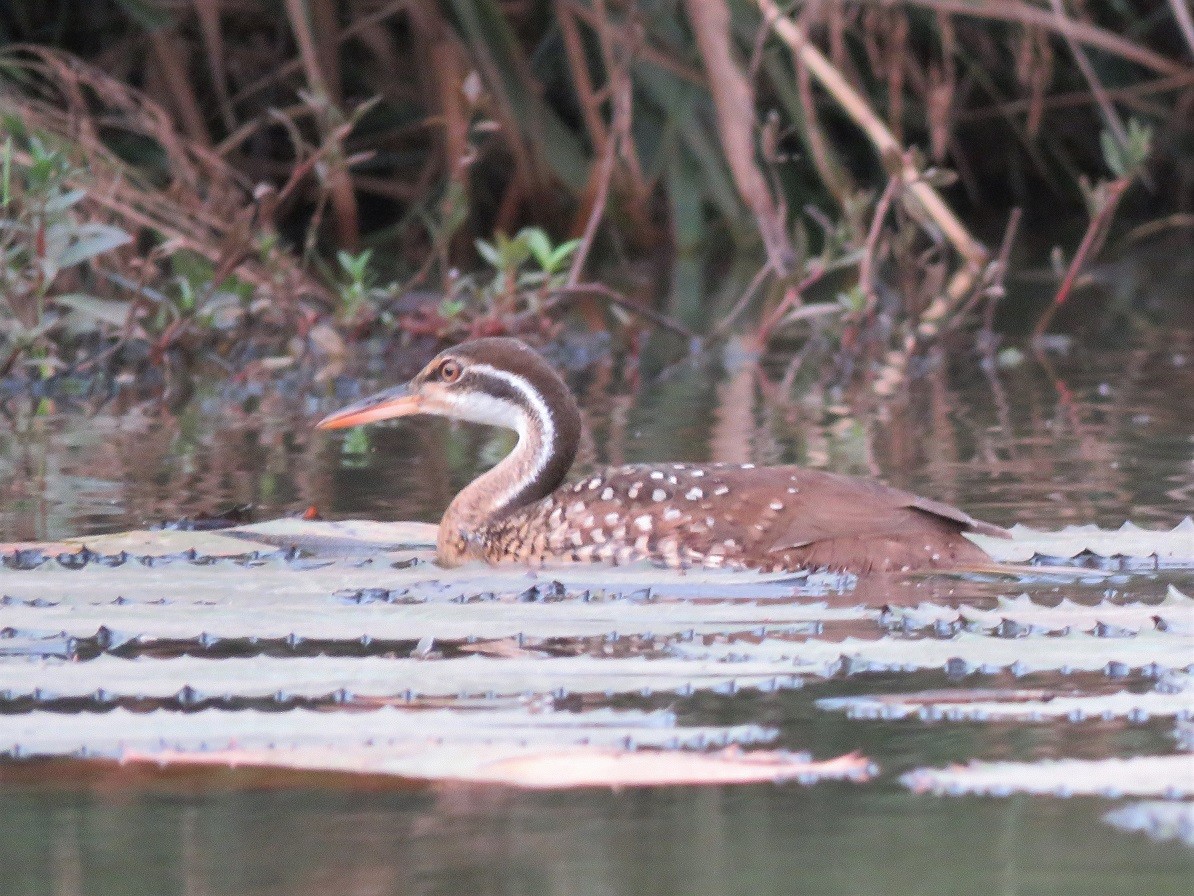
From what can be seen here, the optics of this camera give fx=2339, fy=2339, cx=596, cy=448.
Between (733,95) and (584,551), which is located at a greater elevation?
(733,95)

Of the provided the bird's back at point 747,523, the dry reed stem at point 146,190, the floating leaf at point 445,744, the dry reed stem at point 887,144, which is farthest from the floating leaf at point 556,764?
the dry reed stem at point 887,144

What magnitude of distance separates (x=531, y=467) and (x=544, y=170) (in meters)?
8.49

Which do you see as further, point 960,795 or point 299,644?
point 299,644

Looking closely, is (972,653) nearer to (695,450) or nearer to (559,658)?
(559,658)

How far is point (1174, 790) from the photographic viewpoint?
11.3 ft

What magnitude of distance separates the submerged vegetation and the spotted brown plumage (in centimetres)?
225

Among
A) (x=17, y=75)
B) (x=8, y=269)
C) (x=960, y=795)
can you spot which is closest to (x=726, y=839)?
(x=960, y=795)

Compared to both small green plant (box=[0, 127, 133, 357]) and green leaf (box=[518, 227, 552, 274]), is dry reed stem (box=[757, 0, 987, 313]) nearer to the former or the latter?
green leaf (box=[518, 227, 552, 274])

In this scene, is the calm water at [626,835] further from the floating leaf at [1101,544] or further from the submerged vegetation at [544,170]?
the submerged vegetation at [544,170]

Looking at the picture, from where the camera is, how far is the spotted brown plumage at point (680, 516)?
544cm

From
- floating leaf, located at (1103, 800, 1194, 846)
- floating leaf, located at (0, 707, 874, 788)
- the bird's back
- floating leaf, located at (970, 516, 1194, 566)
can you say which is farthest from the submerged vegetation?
floating leaf, located at (1103, 800, 1194, 846)

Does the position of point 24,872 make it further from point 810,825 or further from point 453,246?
point 453,246

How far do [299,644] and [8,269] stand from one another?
387cm

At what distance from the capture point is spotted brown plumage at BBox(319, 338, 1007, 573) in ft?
17.9
